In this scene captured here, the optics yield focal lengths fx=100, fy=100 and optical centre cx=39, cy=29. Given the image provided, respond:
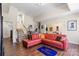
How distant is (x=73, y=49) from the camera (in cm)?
205

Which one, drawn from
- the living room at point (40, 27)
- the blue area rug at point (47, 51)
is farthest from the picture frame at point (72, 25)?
the blue area rug at point (47, 51)

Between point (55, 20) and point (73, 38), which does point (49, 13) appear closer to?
point (55, 20)

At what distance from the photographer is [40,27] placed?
2180 millimetres

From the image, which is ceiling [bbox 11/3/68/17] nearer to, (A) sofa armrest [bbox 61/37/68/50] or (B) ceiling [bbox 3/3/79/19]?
(B) ceiling [bbox 3/3/79/19]

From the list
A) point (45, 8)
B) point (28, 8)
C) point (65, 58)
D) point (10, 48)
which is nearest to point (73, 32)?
point (65, 58)

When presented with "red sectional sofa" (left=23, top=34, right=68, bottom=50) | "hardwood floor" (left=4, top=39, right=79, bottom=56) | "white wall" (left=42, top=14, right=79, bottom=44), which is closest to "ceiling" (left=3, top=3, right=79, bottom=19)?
"white wall" (left=42, top=14, right=79, bottom=44)

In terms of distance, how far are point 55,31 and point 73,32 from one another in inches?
14.8

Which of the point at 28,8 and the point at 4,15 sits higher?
the point at 28,8

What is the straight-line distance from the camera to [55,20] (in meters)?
2.19

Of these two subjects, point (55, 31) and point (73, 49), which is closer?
point (73, 49)

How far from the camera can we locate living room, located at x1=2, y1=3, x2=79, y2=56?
6.72 feet

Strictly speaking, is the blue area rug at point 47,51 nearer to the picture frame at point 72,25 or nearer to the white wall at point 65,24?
the white wall at point 65,24

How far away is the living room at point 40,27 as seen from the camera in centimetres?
205

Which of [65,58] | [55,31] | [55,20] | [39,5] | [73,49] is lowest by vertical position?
[65,58]
